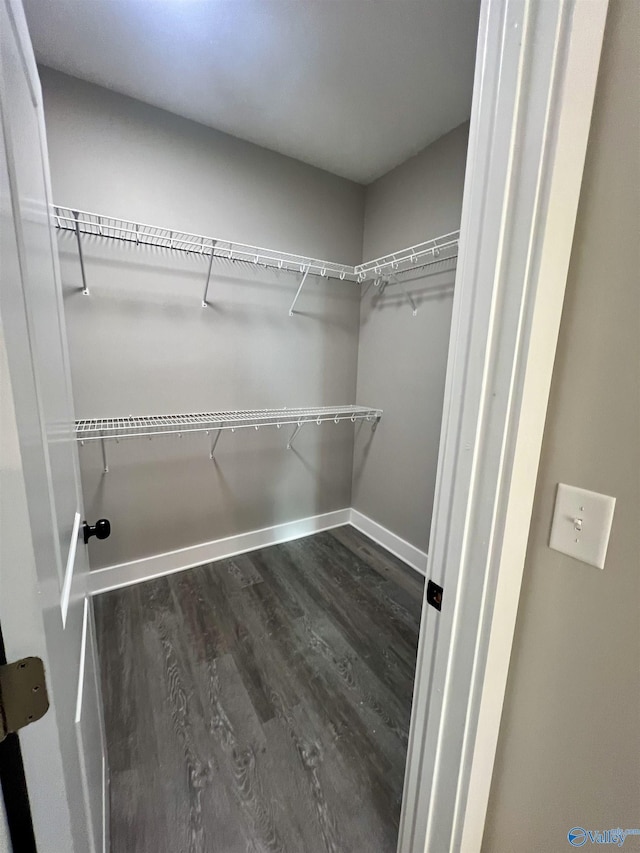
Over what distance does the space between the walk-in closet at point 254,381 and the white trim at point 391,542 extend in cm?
2

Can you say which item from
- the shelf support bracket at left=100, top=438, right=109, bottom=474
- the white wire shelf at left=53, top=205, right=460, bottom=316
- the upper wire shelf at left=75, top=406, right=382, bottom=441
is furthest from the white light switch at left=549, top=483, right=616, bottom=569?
the shelf support bracket at left=100, top=438, right=109, bottom=474

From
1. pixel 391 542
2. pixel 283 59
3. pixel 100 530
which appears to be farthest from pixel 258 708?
pixel 283 59

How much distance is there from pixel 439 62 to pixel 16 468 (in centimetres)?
209

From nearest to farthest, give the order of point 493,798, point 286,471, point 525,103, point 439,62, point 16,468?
point 16,468 < point 525,103 < point 493,798 < point 439,62 < point 286,471

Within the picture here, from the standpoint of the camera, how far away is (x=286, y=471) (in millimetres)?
2549

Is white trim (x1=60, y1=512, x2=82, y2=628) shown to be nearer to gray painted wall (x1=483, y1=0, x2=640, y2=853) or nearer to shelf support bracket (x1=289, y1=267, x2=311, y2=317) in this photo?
gray painted wall (x1=483, y1=0, x2=640, y2=853)

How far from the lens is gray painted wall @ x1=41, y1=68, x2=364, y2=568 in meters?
1.73

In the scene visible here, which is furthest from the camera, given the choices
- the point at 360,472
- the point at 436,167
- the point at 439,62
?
the point at 360,472

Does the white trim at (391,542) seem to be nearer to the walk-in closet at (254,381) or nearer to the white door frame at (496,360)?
the walk-in closet at (254,381)

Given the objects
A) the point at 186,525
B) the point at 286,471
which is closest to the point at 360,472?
the point at 286,471

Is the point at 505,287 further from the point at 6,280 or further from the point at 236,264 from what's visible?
the point at 236,264

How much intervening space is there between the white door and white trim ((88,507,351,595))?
5.08 feet

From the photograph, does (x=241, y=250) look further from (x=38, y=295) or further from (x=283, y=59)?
(x=38, y=295)

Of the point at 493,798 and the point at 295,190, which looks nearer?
the point at 493,798
